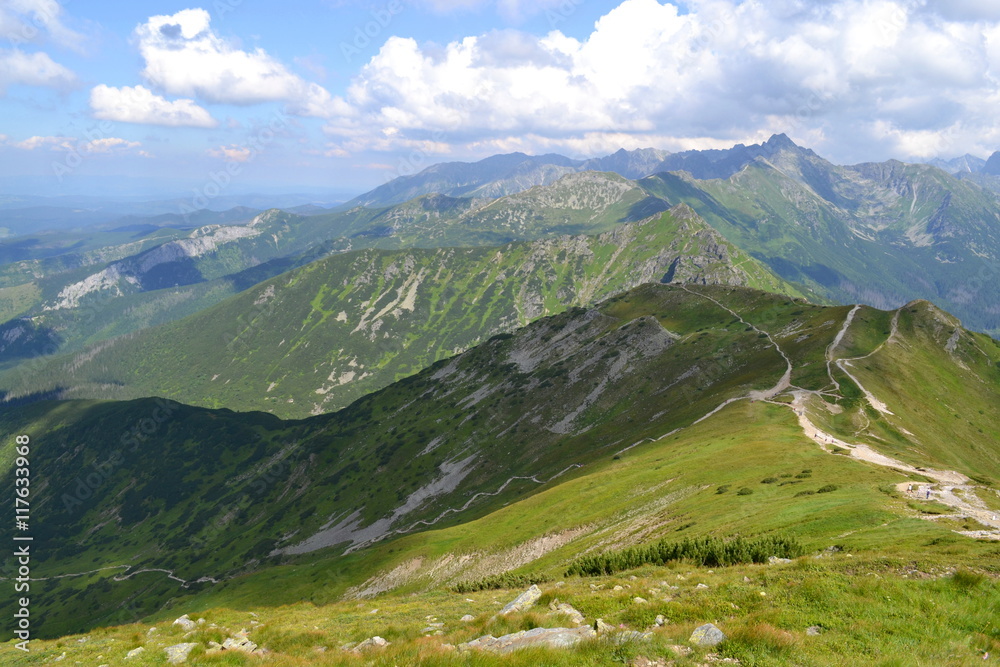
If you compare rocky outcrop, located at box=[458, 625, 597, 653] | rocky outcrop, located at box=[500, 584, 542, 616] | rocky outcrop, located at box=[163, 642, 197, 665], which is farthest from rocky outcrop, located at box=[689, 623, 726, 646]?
rocky outcrop, located at box=[163, 642, 197, 665]

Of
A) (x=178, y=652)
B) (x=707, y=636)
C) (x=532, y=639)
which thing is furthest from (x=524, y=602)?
(x=178, y=652)

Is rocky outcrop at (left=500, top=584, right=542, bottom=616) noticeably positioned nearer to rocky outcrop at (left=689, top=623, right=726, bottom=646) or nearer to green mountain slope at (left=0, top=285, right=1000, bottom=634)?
rocky outcrop at (left=689, top=623, right=726, bottom=646)

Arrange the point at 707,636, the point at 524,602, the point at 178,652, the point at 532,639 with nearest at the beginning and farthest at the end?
the point at 707,636
the point at 532,639
the point at 178,652
the point at 524,602

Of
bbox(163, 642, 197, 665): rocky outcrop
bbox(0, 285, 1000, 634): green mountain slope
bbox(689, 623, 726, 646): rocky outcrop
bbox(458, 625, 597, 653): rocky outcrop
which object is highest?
bbox(689, 623, 726, 646): rocky outcrop

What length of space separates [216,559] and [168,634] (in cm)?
17868

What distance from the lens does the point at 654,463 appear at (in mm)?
80125

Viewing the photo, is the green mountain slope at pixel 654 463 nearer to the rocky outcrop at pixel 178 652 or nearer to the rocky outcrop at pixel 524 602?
the rocky outcrop at pixel 524 602

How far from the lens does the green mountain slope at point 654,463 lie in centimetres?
5288

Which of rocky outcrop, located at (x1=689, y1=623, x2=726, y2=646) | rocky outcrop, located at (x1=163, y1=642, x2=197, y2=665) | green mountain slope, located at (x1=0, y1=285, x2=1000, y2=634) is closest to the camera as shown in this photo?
rocky outcrop, located at (x1=689, y1=623, x2=726, y2=646)

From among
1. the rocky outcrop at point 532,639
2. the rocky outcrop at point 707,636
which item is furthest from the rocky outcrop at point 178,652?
the rocky outcrop at point 707,636

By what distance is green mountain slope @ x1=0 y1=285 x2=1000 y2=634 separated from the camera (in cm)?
5288

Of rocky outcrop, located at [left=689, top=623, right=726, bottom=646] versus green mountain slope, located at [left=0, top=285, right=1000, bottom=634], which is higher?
rocky outcrop, located at [left=689, top=623, right=726, bottom=646]

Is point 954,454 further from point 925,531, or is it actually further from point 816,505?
point 925,531

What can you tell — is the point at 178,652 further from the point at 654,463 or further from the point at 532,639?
the point at 654,463
